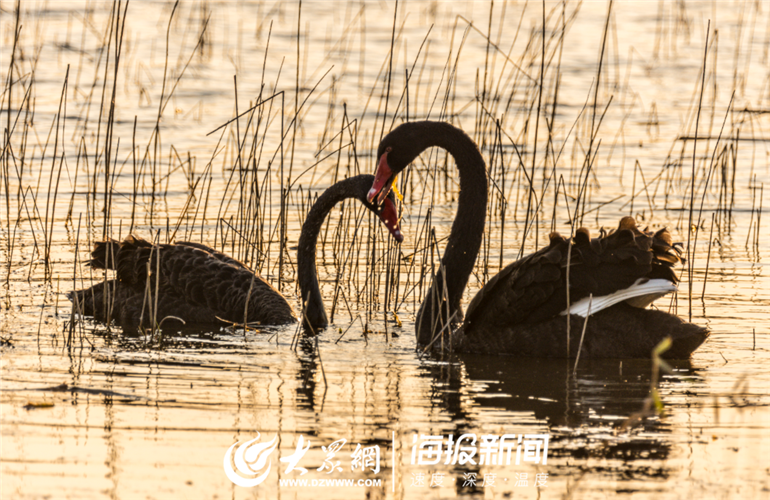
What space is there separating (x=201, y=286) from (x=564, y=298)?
2.67 metres

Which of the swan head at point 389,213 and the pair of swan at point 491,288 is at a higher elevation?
the swan head at point 389,213

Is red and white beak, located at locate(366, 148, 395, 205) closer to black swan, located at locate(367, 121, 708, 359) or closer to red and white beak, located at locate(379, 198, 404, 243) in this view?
black swan, located at locate(367, 121, 708, 359)

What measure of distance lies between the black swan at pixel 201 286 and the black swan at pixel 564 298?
0.83m

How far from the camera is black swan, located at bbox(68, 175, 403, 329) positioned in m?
7.50

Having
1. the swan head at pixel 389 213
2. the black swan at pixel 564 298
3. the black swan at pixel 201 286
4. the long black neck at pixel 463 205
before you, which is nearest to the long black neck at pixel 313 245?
the black swan at pixel 201 286

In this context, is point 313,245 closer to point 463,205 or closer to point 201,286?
point 201,286

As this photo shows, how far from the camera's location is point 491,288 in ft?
21.7

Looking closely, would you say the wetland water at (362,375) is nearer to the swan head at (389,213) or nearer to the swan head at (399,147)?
the swan head at (399,147)

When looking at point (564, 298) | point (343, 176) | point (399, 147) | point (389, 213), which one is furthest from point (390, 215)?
point (343, 176)

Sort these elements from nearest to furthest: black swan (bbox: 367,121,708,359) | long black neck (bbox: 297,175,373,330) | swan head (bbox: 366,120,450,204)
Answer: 1. black swan (bbox: 367,121,708,359)
2. swan head (bbox: 366,120,450,204)
3. long black neck (bbox: 297,175,373,330)

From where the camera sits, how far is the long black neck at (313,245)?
7445 millimetres

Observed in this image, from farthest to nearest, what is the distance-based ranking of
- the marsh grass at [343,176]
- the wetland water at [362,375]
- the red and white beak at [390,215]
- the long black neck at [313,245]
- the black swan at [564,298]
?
1. the marsh grass at [343,176]
2. the long black neck at [313,245]
3. the red and white beak at [390,215]
4. the black swan at [564,298]
5. the wetland water at [362,375]

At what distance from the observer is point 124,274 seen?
7898 mm

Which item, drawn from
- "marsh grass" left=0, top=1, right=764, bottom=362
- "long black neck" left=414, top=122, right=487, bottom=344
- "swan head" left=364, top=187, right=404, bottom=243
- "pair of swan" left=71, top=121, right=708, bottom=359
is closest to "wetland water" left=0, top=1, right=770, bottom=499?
"marsh grass" left=0, top=1, right=764, bottom=362
